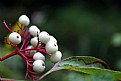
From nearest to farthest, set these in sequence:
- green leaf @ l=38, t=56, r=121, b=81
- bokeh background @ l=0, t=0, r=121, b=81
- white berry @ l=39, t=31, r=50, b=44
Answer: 1. green leaf @ l=38, t=56, r=121, b=81
2. white berry @ l=39, t=31, r=50, b=44
3. bokeh background @ l=0, t=0, r=121, b=81

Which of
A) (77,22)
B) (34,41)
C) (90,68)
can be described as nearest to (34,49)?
(34,41)

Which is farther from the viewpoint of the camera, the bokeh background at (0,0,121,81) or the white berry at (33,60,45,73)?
the bokeh background at (0,0,121,81)

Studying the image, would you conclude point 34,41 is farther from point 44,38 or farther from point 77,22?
point 77,22

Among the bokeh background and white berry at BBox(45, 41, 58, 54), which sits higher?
the bokeh background

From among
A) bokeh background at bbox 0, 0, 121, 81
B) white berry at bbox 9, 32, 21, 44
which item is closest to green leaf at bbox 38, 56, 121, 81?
white berry at bbox 9, 32, 21, 44

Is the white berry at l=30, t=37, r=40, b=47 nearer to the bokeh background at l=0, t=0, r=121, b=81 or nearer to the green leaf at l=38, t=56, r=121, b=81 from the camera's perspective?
the green leaf at l=38, t=56, r=121, b=81

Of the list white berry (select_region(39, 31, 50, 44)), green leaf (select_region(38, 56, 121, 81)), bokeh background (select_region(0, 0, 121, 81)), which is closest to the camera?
green leaf (select_region(38, 56, 121, 81))

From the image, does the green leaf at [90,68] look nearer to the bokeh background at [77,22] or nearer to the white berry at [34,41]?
the white berry at [34,41]
